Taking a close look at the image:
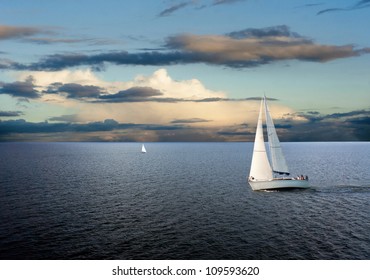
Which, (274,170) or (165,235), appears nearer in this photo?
(165,235)

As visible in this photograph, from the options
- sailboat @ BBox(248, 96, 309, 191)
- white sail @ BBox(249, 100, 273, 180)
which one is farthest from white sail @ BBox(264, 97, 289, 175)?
white sail @ BBox(249, 100, 273, 180)

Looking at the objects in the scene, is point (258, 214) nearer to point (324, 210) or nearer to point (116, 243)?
point (324, 210)

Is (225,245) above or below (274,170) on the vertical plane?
below

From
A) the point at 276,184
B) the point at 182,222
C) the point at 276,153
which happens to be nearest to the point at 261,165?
the point at 276,184

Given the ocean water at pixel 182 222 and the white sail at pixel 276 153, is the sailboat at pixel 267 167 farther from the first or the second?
the ocean water at pixel 182 222

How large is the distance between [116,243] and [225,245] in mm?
13898

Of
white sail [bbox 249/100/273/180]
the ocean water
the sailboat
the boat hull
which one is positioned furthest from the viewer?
white sail [bbox 249/100/273/180]

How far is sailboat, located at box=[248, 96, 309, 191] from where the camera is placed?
75000 millimetres

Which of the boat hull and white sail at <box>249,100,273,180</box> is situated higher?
white sail at <box>249,100,273,180</box>

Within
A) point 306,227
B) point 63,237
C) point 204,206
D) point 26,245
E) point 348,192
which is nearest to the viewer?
point 26,245

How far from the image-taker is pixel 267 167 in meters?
76.1

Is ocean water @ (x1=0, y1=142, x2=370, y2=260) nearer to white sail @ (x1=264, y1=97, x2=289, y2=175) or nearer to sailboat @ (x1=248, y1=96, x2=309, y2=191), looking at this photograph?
sailboat @ (x1=248, y1=96, x2=309, y2=191)
